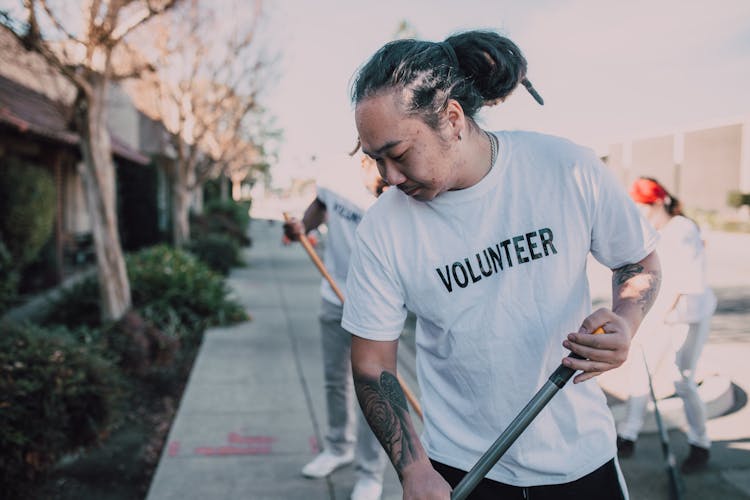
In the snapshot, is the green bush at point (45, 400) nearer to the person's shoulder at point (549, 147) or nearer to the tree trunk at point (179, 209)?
the person's shoulder at point (549, 147)

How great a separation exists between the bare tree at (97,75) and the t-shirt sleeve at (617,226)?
500 cm

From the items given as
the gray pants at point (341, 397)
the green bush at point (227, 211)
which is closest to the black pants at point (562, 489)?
the gray pants at point (341, 397)

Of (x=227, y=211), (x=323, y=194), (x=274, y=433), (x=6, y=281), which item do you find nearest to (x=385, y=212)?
(x=323, y=194)

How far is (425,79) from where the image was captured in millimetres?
1543

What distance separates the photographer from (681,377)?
3973 mm

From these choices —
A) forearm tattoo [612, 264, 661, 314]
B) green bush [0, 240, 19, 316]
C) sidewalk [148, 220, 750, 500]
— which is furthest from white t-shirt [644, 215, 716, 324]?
green bush [0, 240, 19, 316]

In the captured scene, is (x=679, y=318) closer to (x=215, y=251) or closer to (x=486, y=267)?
(x=486, y=267)

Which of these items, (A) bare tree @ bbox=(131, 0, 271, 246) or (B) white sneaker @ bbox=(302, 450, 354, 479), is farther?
(A) bare tree @ bbox=(131, 0, 271, 246)

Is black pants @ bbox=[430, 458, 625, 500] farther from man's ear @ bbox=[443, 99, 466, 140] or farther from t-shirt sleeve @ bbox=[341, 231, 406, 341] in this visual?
man's ear @ bbox=[443, 99, 466, 140]

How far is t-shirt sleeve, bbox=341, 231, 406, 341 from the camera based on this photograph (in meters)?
1.69

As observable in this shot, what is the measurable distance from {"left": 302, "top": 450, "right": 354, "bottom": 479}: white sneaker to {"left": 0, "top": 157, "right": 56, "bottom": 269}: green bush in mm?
6202

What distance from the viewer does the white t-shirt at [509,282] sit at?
163 centimetres

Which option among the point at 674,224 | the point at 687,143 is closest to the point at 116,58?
the point at 674,224

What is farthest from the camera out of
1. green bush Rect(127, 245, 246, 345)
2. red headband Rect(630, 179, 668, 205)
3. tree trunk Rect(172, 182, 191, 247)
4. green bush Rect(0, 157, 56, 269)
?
tree trunk Rect(172, 182, 191, 247)
